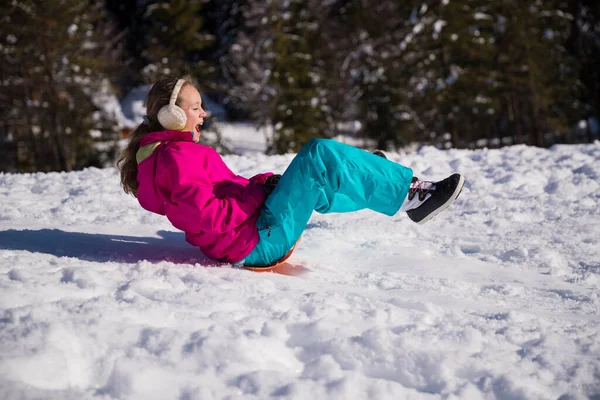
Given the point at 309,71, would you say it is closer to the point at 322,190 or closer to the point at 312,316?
the point at 322,190

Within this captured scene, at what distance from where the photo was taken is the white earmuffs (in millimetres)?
2789

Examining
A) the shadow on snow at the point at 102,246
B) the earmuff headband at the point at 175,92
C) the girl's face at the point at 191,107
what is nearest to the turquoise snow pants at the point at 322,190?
the shadow on snow at the point at 102,246

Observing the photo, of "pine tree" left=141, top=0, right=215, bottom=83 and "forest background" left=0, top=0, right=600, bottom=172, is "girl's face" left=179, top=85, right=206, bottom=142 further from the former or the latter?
"pine tree" left=141, top=0, right=215, bottom=83

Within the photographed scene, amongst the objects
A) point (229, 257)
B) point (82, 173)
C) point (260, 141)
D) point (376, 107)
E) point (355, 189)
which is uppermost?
point (355, 189)

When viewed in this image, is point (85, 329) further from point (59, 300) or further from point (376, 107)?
point (376, 107)

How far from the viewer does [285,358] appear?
6.61 ft

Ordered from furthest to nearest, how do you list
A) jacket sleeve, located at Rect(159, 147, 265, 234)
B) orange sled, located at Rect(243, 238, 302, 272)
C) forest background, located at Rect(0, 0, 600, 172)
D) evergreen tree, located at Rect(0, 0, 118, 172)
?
forest background, located at Rect(0, 0, 600, 172) → evergreen tree, located at Rect(0, 0, 118, 172) → orange sled, located at Rect(243, 238, 302, 272) → jacket sleeve, located at Rect(159, 147, 265, 234)

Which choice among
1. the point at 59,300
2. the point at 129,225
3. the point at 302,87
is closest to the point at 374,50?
the point at 302,87

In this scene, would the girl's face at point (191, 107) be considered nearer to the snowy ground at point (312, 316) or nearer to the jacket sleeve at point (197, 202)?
the jacket sleeve at point (197, 202)

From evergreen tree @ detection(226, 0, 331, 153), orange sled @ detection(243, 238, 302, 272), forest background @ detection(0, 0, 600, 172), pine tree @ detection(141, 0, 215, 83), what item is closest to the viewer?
orange sled @ detection(243, 238, 302, 272)

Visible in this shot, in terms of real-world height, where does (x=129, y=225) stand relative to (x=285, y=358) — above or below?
below

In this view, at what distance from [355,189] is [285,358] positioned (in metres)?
1.15

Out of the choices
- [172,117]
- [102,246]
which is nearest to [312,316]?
[172,117]

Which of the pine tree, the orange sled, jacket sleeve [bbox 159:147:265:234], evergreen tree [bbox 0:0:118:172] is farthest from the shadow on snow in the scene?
the pine tree
